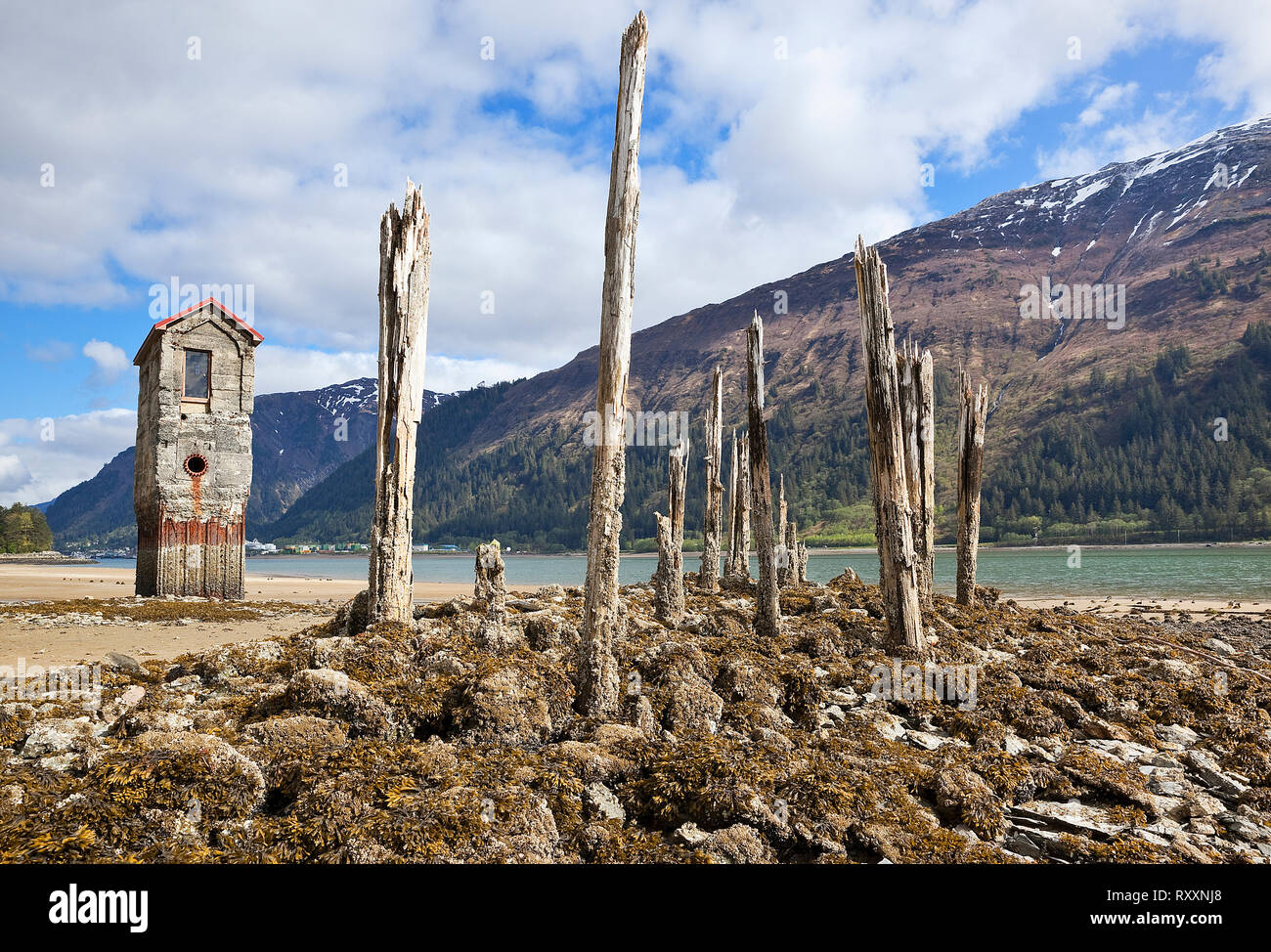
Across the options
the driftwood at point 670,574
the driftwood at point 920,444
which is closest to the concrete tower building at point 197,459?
the driftwood at point 670,574

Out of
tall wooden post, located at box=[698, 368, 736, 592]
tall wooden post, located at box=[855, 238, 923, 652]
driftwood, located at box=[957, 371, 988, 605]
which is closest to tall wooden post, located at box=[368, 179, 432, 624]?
tall wooden post, located at box=[855, 238, 923, 652]

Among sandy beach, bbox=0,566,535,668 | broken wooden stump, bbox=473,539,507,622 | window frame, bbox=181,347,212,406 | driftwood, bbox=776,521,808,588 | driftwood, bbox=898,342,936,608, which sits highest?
window frame, bbox=181,347,212,406

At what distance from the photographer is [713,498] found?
22250 millimetres

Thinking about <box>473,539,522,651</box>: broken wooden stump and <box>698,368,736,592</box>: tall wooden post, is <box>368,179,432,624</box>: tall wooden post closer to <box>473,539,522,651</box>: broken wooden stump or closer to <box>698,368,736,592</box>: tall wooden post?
<box>473,539,522,651</box>: broken wooden stump

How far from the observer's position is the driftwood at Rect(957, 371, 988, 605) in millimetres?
18094

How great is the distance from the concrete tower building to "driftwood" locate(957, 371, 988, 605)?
2017 centimetres

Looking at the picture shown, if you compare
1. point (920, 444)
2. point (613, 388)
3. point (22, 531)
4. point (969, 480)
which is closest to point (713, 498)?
point (920, 444)

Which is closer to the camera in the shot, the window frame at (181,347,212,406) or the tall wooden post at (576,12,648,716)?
the tall wooden post at (576,12,648,716)

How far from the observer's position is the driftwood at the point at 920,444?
52.2 ft

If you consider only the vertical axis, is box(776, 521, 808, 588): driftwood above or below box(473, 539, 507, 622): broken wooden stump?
below

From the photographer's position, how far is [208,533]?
71.1ft

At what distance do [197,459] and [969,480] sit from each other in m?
21.7
